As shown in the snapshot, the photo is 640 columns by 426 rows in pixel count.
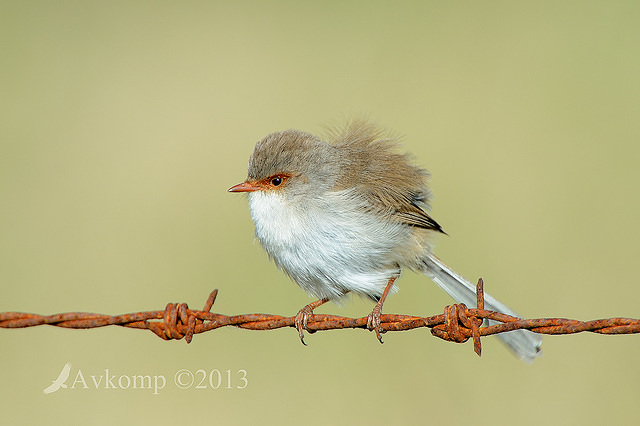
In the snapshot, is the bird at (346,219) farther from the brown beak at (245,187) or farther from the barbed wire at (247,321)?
the barbed wire at (247,321)

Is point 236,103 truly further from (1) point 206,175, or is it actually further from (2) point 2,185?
(2) point 2,185

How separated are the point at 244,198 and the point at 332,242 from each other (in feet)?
4.57

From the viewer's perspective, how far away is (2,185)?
7.86 metres

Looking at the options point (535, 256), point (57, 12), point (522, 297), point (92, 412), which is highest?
point (57, 12)

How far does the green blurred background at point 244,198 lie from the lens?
5.74 m

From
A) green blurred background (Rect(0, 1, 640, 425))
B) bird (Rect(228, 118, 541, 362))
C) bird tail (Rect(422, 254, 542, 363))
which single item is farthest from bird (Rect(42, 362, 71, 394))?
bird tail (Rect(422, 254, 542, 363))

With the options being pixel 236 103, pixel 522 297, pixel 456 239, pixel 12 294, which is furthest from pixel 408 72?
pixel 12 294

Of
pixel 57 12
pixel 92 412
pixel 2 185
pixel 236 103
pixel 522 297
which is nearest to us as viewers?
pixel 92 412

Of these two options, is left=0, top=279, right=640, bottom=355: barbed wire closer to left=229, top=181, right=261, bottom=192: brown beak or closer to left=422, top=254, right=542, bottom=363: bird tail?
left=422, top=254, right=542, bottom=363: bird tail

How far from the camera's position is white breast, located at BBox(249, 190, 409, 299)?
4.24 metres

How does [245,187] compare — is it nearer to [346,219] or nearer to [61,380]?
[346,219]

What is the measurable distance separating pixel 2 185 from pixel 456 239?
5.16 meters

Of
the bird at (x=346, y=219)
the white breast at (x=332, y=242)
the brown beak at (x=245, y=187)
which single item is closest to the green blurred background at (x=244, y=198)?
the bird at (x=346, y=219)

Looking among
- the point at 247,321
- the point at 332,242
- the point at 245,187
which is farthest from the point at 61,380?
the point at 247,321
